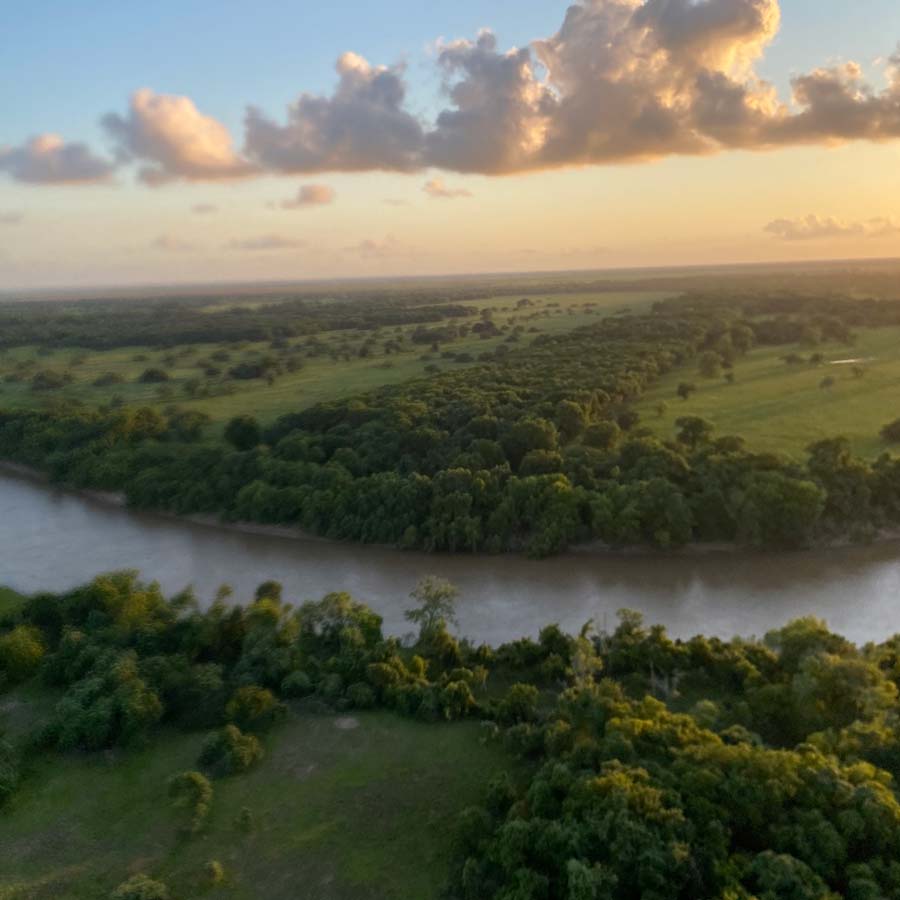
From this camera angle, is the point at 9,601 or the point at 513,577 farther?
the point at 513,577

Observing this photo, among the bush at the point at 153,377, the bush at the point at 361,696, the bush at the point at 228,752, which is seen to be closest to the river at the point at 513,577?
the bush at the point at 361,696

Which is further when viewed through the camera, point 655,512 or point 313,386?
point 313,386

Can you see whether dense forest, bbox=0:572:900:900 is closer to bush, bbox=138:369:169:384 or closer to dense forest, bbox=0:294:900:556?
dense forest, bbox=0:294:900:556

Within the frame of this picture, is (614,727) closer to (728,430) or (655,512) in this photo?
(655,512)

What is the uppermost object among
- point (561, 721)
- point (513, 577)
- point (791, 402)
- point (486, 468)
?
point (791, 402)

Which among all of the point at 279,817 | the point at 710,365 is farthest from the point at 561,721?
the point at 710,365

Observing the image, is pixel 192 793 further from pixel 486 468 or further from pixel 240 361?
pixel 240 361

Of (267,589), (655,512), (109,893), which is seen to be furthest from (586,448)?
(109,893)
